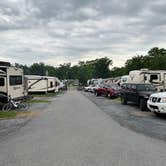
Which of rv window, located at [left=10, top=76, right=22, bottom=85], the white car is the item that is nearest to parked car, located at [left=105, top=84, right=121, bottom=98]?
rv window, located at [left=10, top=76, right=22, bottom=85]

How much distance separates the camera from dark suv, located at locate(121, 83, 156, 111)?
1994 centimetres

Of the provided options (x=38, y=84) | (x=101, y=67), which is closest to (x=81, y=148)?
(x=38, y=84)

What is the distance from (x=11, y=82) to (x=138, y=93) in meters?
9.30

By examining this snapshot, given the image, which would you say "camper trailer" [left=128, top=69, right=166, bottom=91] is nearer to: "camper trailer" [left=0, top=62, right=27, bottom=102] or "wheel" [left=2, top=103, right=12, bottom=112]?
"camper trailer" [left=0, top=62, right=27, bottom=102]

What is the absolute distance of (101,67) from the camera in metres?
128

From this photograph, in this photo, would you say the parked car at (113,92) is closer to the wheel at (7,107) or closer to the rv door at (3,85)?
the rv door at (3,85)


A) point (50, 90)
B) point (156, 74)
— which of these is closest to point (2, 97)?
point (156, 74)

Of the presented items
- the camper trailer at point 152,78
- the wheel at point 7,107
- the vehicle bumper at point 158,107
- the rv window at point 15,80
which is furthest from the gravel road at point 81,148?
the camper trailer at point 152,78

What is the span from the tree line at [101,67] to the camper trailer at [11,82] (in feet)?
92.5

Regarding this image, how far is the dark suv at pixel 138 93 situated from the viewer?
19.9 metres

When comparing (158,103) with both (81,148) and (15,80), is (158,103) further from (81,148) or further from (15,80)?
(15,80)

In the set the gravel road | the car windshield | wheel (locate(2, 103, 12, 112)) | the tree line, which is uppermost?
the tree line

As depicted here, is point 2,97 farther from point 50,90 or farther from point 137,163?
point 50,90

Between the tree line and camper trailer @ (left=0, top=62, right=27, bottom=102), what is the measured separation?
92.5 ft
